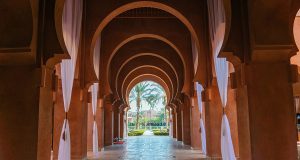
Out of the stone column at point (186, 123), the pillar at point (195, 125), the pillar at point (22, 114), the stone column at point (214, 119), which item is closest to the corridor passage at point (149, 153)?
the pillar at point (195, 125)

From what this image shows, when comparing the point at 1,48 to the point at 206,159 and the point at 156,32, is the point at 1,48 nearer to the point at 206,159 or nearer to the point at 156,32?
the point at 206,159

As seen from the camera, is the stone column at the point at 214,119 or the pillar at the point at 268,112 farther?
the stone column at the point at 214,119

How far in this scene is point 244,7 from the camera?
19.4 ft

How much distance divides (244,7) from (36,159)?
463 centimetres

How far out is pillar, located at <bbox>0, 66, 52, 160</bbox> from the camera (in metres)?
5.43

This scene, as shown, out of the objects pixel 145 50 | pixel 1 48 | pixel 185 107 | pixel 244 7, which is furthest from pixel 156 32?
pixel 1 48

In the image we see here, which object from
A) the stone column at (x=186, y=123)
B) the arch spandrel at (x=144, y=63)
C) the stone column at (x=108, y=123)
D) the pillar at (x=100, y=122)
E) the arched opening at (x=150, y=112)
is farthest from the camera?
the arched opening at (x=150, y=112)

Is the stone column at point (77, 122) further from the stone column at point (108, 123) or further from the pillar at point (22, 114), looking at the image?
the stone column at point (108, 123)

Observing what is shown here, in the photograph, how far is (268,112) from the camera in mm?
5629

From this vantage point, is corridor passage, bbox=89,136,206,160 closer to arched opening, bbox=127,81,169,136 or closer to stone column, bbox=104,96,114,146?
stone column, bbox=104,96,114,146

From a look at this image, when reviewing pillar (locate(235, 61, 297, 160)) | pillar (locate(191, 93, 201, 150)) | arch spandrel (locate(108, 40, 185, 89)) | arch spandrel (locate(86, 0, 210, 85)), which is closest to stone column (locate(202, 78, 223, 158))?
arch spandrel (locate(86, 0, 210, 85))

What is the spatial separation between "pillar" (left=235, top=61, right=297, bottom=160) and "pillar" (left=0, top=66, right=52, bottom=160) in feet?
12.1

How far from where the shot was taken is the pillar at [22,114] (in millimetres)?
5434

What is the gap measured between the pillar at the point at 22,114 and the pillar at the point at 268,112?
3.70 m
